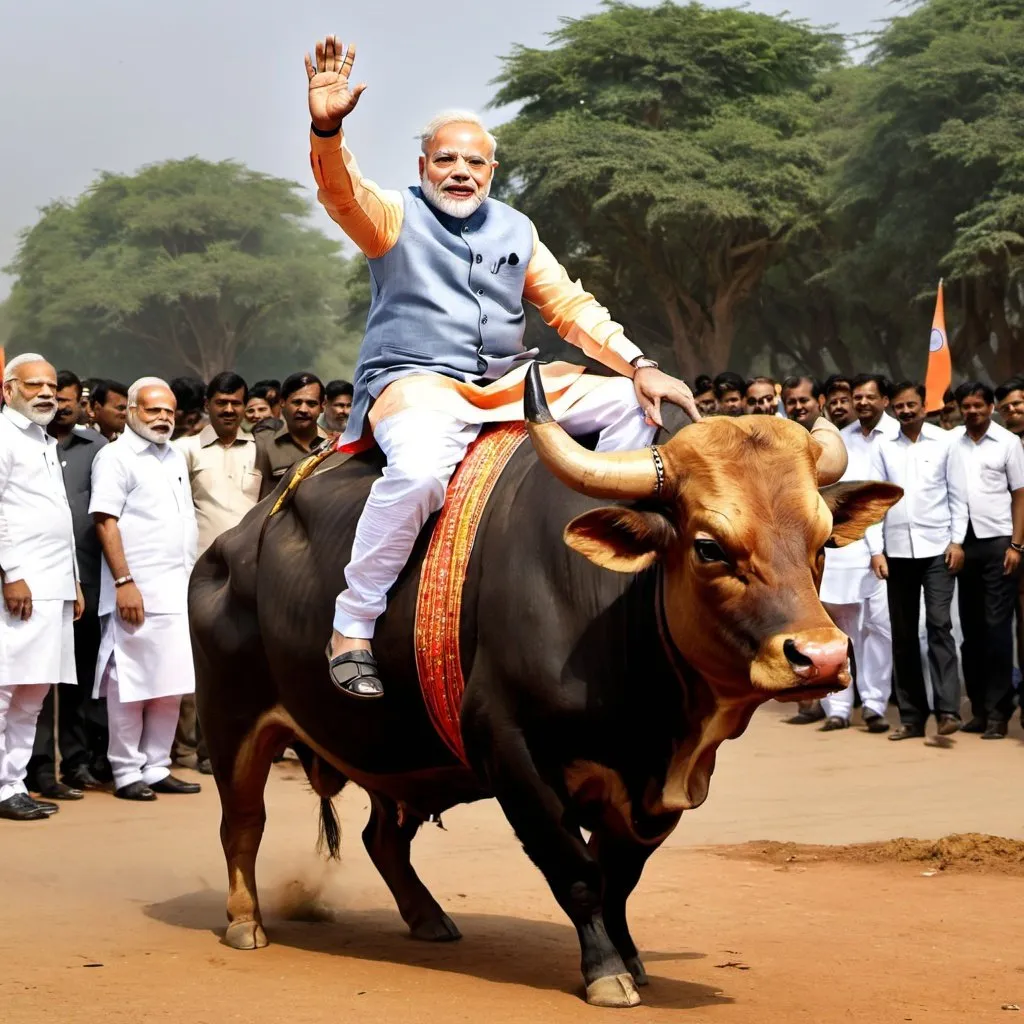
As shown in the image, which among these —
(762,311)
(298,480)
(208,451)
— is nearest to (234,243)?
(762,311)

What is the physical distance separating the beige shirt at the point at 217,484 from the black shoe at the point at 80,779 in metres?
1.49

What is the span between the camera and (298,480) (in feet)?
20.4

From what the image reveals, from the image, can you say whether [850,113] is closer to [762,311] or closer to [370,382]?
[762,311]

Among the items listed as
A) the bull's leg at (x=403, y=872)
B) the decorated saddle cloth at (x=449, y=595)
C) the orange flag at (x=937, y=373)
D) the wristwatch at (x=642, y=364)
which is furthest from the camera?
the orange flag at (x=937, y=373)

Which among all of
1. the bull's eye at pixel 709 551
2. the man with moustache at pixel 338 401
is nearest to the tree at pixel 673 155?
the man with moustache at pixel 338 401

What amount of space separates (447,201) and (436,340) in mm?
463

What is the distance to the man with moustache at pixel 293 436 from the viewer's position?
33.7 ft

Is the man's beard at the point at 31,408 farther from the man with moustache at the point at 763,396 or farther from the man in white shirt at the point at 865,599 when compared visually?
the man in white shirt at the point at 865,599

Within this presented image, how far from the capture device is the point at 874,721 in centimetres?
1138

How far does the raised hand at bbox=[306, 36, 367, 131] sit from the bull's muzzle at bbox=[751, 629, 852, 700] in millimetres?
2147

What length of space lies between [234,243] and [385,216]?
196 feet

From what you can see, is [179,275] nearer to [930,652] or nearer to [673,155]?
[673,155]

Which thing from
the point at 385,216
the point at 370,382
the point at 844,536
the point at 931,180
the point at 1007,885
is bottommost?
the point at 1007,885

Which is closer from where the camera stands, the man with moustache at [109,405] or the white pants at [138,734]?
the white pants at [138,734]
